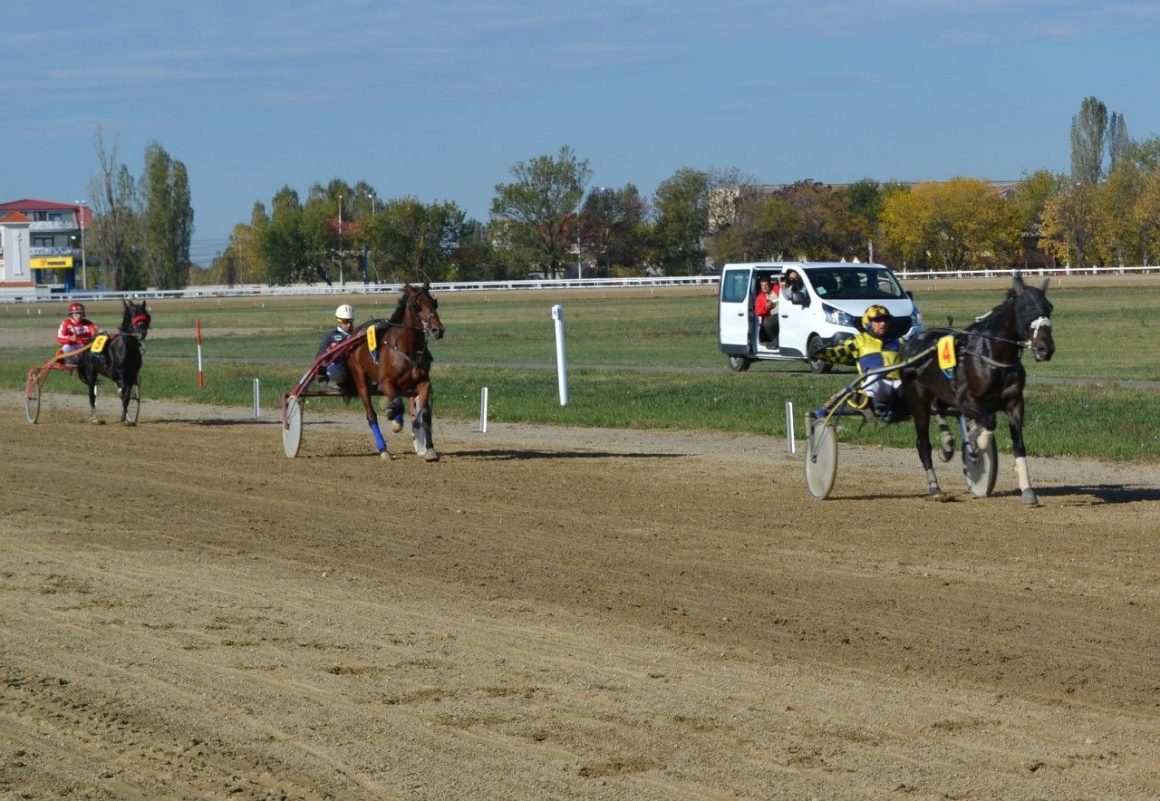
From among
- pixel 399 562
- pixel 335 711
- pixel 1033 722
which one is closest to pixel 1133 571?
pixel 1033 722

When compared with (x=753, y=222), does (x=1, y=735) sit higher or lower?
lower

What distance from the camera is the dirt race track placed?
6625 millimetres

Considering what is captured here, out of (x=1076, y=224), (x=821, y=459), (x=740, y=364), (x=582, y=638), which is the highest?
(x=1076, y=224)

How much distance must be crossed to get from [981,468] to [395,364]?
6.46m

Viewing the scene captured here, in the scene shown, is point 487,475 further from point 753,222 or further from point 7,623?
point 753,222

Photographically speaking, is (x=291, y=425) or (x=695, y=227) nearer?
(x=291, y=425)

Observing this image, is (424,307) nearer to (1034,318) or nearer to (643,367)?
(1034,318)

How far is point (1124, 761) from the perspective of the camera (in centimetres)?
656

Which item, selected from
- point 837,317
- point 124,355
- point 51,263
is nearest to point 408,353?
point 124,355

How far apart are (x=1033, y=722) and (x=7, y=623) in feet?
18.4

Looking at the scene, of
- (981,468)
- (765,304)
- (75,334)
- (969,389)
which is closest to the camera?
(969,389)

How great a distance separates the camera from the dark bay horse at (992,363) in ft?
42.9

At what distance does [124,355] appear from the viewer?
2366 cm

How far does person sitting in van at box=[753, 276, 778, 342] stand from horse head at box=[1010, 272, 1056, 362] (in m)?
16.8
